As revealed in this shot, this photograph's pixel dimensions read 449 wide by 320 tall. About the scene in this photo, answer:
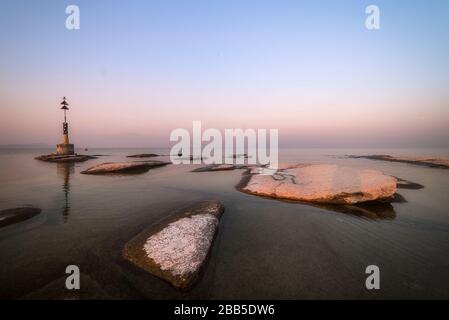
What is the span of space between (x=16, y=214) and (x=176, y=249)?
31.8 feet

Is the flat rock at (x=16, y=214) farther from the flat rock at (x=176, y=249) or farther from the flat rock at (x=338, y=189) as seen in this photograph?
the flat rock at (x=338, y=189)

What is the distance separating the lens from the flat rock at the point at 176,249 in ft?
18.0

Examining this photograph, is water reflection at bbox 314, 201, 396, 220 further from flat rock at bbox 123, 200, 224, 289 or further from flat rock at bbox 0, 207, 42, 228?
flat rock at bbox 0, 207, 42, 228

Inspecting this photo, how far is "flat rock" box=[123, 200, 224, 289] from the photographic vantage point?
5.47m

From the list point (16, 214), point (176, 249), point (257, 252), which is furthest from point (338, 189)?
point (16, 214)

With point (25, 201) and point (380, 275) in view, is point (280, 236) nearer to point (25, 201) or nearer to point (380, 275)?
point (380, 275)

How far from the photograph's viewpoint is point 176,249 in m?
6.39

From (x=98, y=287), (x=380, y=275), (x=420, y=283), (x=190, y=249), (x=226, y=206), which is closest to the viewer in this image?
(x=98, y=287)

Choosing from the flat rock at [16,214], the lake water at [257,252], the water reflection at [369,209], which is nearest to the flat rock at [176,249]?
the lake water at [257,252]

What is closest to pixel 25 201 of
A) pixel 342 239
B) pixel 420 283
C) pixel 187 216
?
pixel 187 216

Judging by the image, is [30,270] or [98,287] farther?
[30,270]

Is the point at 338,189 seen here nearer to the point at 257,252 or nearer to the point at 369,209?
the point at 369,209
